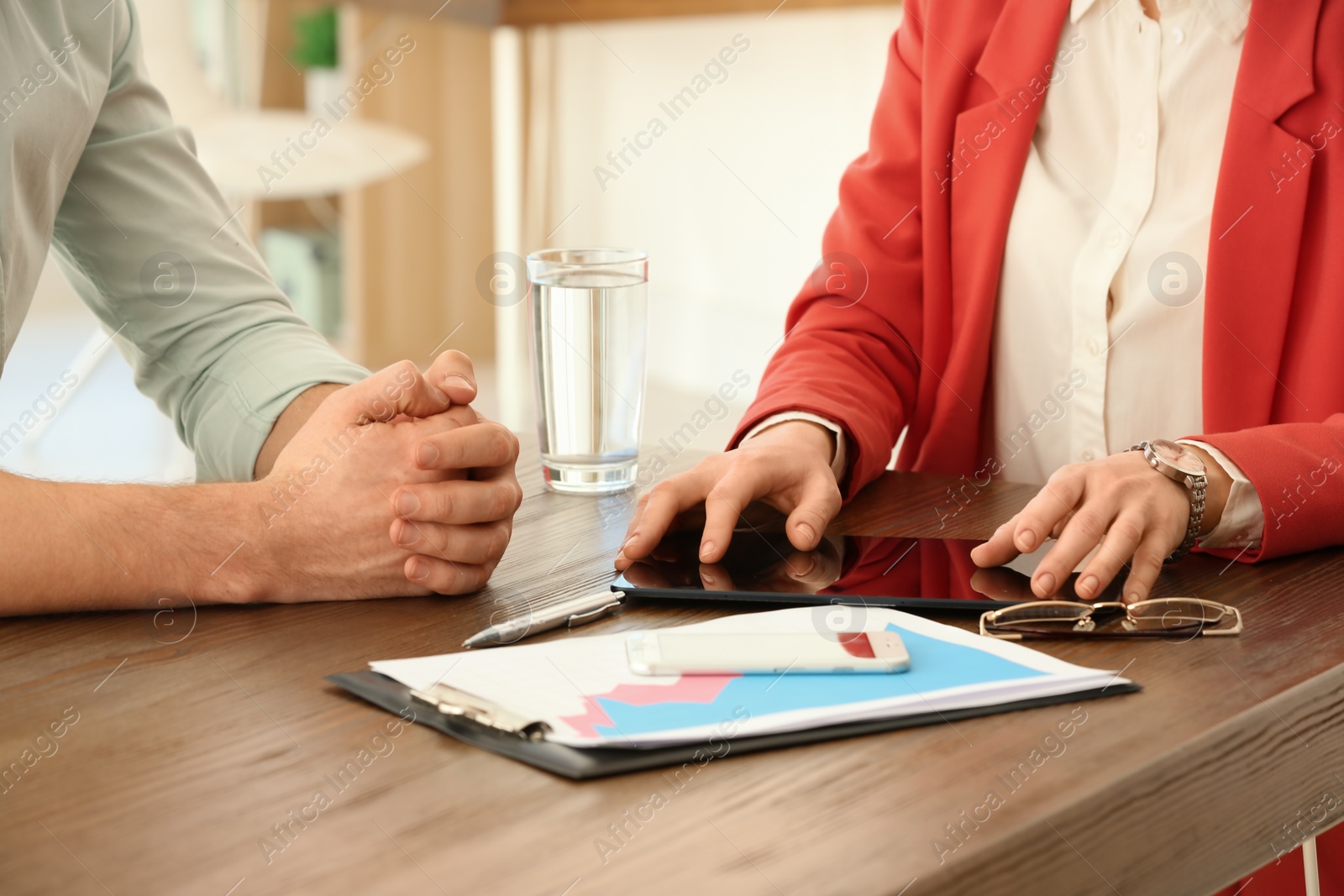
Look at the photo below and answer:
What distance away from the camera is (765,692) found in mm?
579

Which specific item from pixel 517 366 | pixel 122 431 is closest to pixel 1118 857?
pixel 122 431

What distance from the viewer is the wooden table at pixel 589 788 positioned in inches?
17.4

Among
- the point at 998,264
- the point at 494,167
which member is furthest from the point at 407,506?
the point at 494,167

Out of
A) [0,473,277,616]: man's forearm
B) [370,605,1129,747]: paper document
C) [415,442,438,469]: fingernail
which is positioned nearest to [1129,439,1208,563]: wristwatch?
[370,605,1129,747]: paper document

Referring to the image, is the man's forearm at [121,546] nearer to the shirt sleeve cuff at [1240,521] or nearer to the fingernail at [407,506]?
the fingernail at [407,506]

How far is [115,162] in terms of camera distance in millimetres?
1140

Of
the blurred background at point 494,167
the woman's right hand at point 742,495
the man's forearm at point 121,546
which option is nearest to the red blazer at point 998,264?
the woman's right hand at point 742,495

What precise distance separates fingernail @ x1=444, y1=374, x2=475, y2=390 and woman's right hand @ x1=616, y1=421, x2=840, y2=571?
15 cm

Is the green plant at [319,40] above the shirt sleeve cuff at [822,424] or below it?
above

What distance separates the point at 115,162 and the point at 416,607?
64 cm

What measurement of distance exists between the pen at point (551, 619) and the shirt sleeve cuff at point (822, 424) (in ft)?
1.05

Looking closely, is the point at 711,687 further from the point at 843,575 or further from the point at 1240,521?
the point at 1240,521

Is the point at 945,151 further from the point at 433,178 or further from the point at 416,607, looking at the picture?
the point at 433,178

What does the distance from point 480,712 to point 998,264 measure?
0.80 metres
